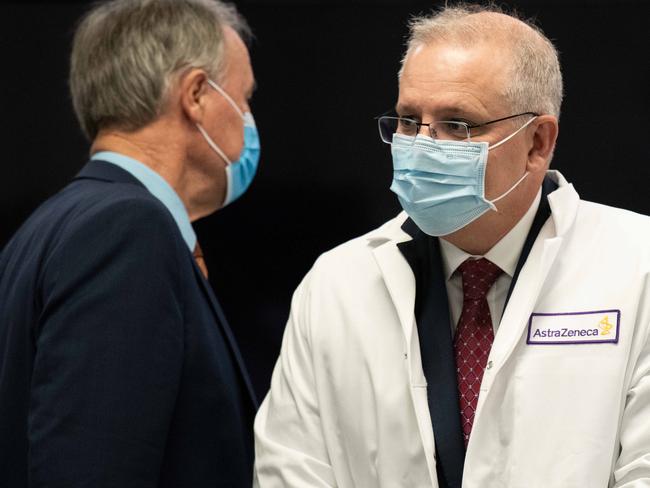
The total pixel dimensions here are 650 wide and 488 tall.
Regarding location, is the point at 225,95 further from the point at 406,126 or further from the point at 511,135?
the point at 511,135

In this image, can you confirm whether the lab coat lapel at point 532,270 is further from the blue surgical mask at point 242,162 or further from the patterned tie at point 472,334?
the blue surgical mask at point 242,162

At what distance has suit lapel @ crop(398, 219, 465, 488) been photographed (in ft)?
7.13

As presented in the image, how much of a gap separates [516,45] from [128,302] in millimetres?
926

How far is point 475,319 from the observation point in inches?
90.0

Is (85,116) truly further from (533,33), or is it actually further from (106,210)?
(533,33)

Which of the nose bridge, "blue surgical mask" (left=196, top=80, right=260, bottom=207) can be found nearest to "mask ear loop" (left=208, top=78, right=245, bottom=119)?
"blue surgical mask" (left=196, top=80, right=260, bottom=207)

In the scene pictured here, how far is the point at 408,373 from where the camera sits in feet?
7.34

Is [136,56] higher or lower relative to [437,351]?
higher

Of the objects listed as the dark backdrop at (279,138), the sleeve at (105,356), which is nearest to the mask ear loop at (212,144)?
the sleeve at (105,356)

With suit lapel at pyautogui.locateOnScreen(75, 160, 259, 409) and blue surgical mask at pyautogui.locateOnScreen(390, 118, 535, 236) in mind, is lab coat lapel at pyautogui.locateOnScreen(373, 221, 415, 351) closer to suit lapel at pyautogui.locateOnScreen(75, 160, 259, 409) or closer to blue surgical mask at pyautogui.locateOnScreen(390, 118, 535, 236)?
blue surgical mask at pyautogui.locateOnScreen(390, 118, 535, 236)

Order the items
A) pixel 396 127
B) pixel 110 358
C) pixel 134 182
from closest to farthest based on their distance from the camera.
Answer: pixel 110 358
pixel 396 127
pixel 134 182

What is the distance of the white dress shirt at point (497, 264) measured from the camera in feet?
7.55

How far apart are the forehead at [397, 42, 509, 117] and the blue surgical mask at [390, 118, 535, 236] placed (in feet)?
0.22

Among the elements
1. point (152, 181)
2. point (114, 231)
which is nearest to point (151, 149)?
point (152, 181)
